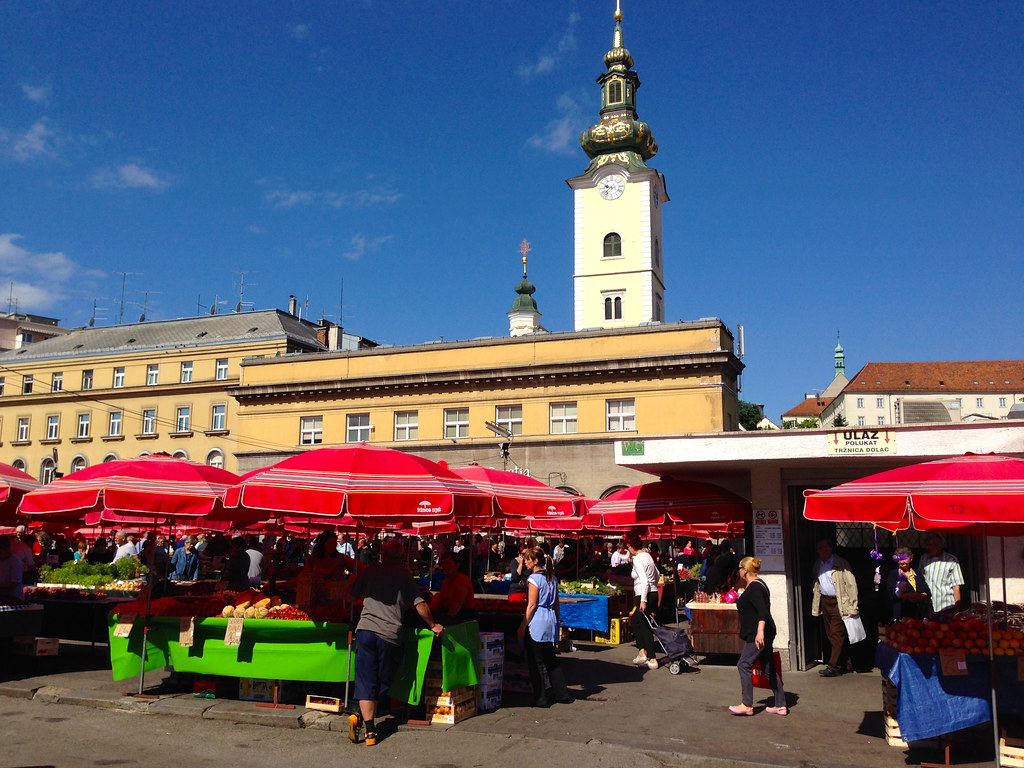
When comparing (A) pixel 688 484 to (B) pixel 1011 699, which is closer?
(B) pixel 1011 699

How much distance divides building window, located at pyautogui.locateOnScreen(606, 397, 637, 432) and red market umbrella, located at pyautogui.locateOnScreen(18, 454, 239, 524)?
2884 centimetres

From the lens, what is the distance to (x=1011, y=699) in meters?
7.77

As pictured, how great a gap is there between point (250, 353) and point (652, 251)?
2609 centimetres

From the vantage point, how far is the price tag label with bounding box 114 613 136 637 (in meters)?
10.2

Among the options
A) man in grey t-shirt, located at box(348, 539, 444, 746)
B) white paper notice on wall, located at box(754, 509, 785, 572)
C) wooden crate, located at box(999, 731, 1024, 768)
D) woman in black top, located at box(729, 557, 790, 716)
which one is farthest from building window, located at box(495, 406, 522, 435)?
wooden crate, located at box(999, 731, 1024, 768)

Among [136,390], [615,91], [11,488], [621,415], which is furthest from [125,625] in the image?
[615,91]

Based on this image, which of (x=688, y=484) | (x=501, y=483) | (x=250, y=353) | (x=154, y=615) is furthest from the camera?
(x=250, y=353)

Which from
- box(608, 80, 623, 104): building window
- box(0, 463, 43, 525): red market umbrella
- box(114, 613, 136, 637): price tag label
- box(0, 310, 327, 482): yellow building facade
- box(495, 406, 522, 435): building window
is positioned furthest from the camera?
box(608, 80, 623, 104): building window

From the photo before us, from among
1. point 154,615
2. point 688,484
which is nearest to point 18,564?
point 154,615

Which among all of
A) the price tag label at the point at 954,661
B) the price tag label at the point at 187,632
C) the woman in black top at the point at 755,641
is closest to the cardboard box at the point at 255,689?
the price tag label at the point at 187,632

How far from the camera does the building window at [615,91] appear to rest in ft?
202

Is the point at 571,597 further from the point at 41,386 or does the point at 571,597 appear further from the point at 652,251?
the point at 41,386

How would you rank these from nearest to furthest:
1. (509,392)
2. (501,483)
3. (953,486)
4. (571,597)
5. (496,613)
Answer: (953,486), (496,613), (501,483), (571,597), (509,392)

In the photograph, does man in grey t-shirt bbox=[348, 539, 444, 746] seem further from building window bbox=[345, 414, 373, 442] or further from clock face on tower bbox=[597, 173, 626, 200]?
clock face on tower bbox=[597, 173, 626, 200]
